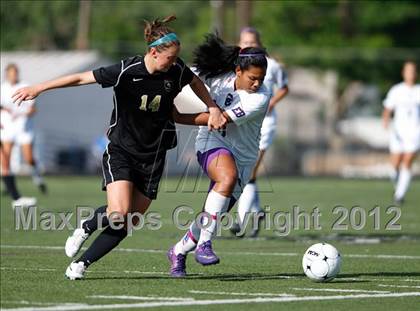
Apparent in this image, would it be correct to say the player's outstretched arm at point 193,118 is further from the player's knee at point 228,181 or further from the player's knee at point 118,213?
the player's knee at point 118,213

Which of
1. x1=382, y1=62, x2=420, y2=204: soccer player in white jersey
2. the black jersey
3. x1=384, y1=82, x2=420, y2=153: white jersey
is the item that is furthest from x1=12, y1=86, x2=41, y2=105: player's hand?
x1=384, y1=82, x2=420, y2=153: white jersey

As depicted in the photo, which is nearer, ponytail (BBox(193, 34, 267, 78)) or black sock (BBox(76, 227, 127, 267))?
black sock (BBox(76, 227, 127, 267))

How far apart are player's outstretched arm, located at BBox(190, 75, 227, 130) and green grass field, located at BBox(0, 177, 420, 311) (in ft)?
4.04

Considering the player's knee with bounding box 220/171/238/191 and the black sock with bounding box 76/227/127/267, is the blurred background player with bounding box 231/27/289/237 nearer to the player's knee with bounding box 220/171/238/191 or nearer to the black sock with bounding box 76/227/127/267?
the player's knee with bounding box 220/171/238/191

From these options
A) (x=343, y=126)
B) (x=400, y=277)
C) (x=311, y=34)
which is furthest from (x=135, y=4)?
(x=400, y=277)

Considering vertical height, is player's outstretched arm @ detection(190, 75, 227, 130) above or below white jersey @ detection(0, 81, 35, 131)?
above

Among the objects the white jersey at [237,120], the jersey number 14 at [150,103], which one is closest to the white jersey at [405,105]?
the white jersey at [237,120]

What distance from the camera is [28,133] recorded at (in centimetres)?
2119

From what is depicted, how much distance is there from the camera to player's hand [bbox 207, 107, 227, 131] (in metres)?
8.76

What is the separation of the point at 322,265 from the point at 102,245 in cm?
173

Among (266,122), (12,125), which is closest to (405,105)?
(266,122)

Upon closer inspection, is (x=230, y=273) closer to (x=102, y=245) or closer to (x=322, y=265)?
(x=322, y=265)

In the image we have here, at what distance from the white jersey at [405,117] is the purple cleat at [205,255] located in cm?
1154

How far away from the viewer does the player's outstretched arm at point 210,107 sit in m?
8.77
